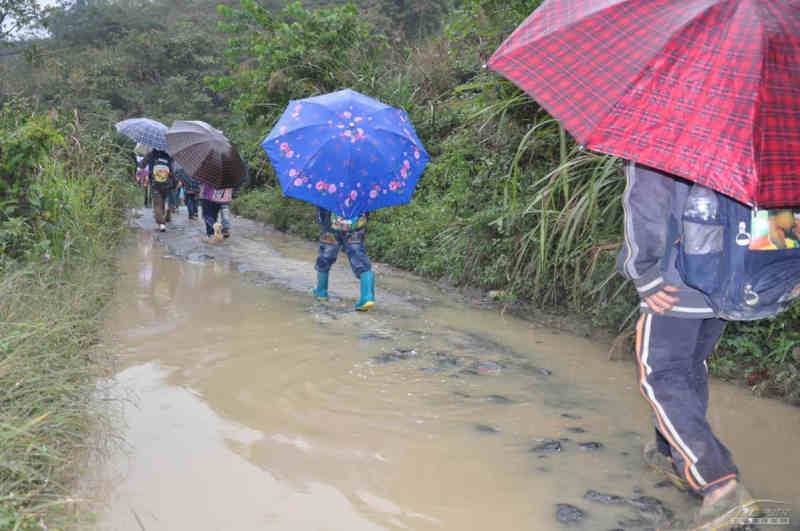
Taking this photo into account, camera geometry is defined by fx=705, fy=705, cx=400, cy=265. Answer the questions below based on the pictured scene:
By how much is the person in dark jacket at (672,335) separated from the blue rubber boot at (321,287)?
4005 millimetres

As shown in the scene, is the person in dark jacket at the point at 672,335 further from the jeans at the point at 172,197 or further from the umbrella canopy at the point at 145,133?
the jeans at the point at 172,197

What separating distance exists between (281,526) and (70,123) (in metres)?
7.57

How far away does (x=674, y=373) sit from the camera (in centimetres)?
287

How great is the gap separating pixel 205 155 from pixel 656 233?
7396 millimetres

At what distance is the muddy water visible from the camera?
2967 millimetres

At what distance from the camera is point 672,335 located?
2834 mm

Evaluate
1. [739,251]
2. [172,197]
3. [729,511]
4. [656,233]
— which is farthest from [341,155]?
[172,197]

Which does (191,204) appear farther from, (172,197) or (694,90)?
(694,90)

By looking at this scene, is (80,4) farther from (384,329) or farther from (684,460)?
(684,460)

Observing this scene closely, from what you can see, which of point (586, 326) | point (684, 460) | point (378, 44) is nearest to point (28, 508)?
point (684, 460)

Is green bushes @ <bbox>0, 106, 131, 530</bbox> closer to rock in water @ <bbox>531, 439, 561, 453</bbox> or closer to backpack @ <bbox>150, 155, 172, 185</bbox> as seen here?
rock in water @ <bbox>531, 439, 561, 453</bbox>

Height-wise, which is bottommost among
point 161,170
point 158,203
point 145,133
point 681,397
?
point 158,203

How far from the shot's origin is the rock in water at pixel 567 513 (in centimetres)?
293

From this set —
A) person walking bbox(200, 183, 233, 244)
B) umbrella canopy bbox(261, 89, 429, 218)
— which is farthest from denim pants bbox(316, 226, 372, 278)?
person walking bbox(200, 183, 233, 244)
